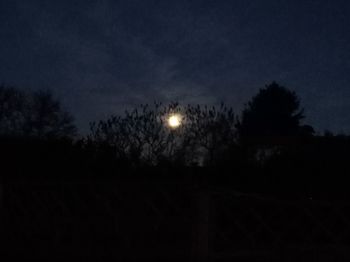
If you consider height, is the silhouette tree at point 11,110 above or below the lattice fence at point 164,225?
above

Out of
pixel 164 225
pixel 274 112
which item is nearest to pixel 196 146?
pixel 274 112

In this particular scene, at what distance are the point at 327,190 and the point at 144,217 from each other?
529cm

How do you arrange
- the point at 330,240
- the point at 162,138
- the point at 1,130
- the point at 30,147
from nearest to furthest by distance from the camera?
the point at 330,240
the point at 30,147
the point at 162,138
the point at 1,130

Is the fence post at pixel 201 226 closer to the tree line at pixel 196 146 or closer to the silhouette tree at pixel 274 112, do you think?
the tree line at pixel 196 146

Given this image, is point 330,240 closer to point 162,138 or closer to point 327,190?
point 327,190

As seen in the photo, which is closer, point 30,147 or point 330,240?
point 330,240

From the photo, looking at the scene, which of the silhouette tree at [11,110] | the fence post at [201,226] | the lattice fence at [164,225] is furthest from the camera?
the silhouette tree at [11,110]

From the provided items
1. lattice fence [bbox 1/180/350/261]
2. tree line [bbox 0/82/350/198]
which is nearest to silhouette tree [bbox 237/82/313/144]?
tree line [bbox 0/82/350/198]

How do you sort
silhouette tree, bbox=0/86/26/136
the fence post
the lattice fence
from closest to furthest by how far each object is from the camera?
the fence post, the lattice fence, silhouette tree, bbox=0/86/26/136

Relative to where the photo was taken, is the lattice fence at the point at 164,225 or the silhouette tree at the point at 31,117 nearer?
the lattice fence at the point at 164,225

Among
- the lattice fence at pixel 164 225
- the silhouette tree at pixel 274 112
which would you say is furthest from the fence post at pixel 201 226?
the silhouette tree at pixel 274 112

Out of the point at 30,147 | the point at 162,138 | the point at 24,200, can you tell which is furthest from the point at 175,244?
the point at 162,138

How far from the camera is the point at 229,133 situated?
35.8 m

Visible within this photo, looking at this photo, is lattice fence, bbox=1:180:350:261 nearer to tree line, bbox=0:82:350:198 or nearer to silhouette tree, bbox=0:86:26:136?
tree line, bbox=0:82:350:198
